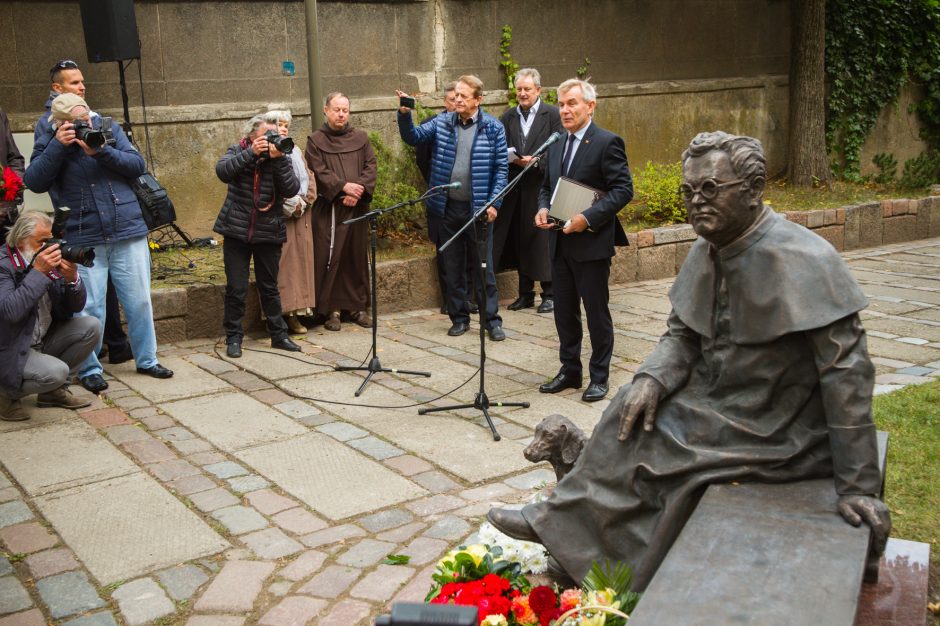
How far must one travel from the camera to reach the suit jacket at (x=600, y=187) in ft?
21.0

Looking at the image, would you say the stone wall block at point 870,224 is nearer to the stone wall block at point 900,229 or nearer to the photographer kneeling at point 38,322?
the stone wall block at point 900,229

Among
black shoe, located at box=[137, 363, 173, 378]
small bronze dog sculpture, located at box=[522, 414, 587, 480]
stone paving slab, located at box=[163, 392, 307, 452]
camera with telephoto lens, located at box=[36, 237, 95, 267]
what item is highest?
camera with telephoto lens, located at box=[36, 237, 95, 267]

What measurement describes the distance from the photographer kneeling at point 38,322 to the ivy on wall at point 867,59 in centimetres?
1202

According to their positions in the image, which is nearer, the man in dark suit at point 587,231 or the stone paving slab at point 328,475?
the stone paving slab at point 328,475

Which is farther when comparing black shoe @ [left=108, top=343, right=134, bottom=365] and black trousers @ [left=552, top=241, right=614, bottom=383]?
black shoe @ [left=108, top=343, right=134, bottom=365]

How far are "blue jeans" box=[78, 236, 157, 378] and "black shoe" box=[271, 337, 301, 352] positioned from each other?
1.06 metres

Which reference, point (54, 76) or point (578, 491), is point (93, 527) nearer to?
point (578, 491)

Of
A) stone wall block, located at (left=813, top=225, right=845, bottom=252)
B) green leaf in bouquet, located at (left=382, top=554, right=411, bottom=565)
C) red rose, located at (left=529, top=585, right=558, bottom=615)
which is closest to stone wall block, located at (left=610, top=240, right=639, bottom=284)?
stone wall block, located at (left=813, top=225, right=845, bottom=252)

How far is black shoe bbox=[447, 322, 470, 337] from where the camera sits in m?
8.44

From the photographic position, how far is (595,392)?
6.54 meters

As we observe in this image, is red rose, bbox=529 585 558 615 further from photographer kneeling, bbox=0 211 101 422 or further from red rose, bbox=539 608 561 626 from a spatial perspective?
photographer kneeling, bbox=0 211 101 422

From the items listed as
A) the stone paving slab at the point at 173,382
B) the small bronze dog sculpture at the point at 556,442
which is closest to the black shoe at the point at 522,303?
the stone paving slab at the point at 173,382

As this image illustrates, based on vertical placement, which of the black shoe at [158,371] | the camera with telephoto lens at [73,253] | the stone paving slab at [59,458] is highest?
the camera with telephoto lens at [73,253]

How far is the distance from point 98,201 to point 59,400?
1.39 meters
